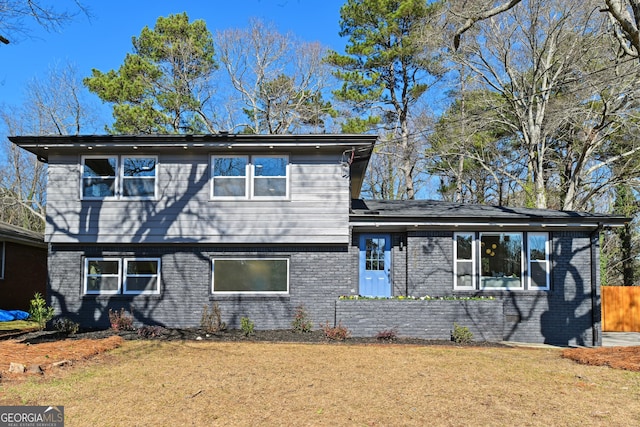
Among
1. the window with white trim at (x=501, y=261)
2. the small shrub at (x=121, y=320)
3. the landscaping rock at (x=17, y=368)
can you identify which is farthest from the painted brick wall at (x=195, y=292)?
the landscaping rock at (x=17, y=368)

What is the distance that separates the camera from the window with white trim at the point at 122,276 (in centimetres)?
1381

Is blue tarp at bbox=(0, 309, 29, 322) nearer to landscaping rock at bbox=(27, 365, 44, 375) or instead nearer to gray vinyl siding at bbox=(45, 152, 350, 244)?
gray vinyl siding at bbox=(45, 152, 350, 244)

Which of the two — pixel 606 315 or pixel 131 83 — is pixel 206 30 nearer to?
pixel 131 83

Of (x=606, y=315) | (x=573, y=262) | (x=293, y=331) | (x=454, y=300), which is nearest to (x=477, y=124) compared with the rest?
(x=606, y=315)

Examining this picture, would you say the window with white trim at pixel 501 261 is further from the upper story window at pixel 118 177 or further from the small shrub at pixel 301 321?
the upper story window at pixel 118 177

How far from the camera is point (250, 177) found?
1377 cm

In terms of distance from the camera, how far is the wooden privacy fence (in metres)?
19.7

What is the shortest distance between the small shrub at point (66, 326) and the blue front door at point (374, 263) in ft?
23.7

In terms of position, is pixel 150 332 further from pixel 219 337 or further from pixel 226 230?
pixel 226 230

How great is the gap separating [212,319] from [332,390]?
21.5 feet

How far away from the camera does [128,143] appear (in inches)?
530

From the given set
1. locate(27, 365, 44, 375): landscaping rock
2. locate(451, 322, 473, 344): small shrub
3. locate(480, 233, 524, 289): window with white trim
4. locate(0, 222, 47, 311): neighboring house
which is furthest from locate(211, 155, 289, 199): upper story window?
locate(0, 222, 47, 311): neighboring house

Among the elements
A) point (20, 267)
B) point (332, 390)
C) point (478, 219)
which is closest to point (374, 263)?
point (478, 219)

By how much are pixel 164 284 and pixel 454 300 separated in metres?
7.17
